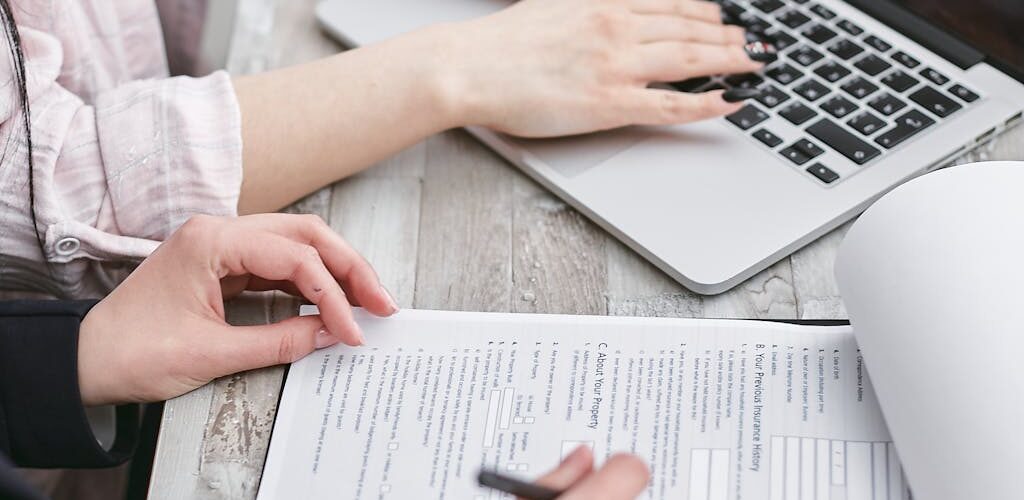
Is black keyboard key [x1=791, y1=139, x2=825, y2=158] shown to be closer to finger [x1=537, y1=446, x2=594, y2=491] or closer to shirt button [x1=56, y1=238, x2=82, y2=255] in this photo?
finger [x1=537, y1=446, x2=594, y2=491]

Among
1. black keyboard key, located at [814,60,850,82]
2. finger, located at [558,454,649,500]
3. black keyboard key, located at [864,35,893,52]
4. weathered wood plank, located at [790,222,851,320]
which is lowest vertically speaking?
weathered wood plank, located at [790,222,851,320]

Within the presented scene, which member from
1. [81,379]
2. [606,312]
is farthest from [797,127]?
[81,379]

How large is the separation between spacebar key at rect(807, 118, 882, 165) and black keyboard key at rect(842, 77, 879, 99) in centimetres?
4

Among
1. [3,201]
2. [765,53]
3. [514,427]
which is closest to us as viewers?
[514,427]

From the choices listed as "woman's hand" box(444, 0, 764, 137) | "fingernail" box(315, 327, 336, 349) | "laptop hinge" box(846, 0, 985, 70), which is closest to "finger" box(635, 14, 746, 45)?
"woman's hand" box(444, 0, 764, 137)

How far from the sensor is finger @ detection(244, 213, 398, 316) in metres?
0.57

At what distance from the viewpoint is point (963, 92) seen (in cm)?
70

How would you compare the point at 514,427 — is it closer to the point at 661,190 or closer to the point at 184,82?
the point at 661,190

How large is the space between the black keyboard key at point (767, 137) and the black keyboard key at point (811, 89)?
45 millimetres

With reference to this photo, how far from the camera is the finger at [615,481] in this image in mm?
423

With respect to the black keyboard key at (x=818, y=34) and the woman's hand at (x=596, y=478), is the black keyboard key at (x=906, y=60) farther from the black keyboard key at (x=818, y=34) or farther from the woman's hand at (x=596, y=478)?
the woman's hand at (x=596, y=478)

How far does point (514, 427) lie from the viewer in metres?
0.51

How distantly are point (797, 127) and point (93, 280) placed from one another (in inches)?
18.5

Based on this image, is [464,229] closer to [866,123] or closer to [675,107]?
[675,107]
